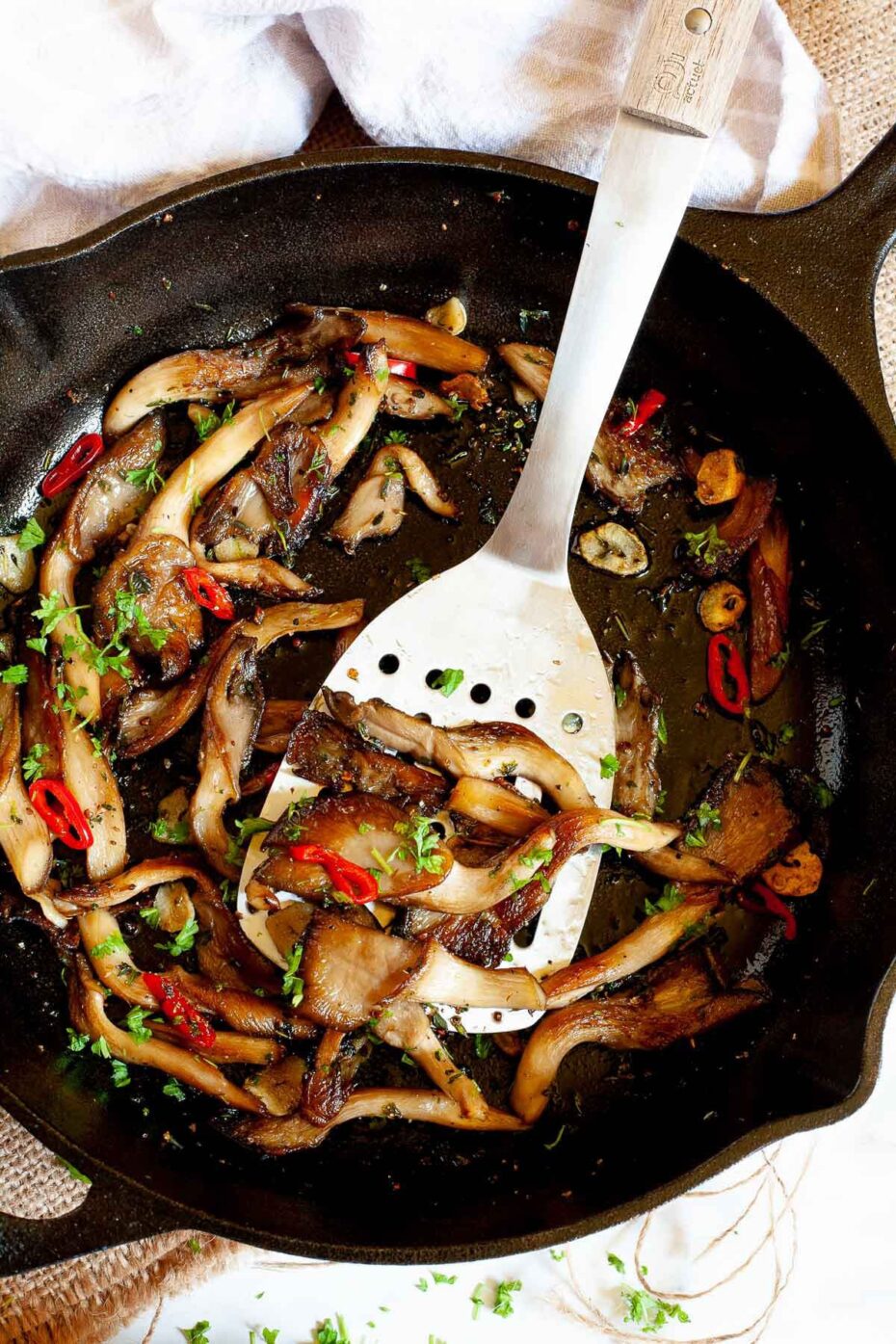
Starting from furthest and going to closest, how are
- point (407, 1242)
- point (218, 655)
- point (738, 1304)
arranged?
point (738, 1304), point (218, 655), point (407, 1242)

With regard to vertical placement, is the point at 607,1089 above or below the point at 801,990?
below

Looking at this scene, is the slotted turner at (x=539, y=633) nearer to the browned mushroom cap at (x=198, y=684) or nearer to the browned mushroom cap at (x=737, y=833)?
the browned mushroom cap at (x=198, y=684)

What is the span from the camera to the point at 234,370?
284 centimetres

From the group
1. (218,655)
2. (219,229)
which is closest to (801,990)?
(218,655)

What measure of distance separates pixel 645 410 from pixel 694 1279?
7.72 feet

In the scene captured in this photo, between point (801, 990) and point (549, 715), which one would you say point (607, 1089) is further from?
point (549, 715)

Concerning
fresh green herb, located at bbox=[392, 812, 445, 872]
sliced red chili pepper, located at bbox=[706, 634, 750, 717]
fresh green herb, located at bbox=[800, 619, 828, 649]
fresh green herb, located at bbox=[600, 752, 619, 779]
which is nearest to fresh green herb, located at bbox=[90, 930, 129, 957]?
fresh green herb, located at bbox=[392, 812, 445, 872]

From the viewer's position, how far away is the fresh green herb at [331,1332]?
293cm

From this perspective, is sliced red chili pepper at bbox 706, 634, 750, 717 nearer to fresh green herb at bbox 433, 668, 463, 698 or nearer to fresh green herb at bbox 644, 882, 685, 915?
fresh green herb at bbox 644, 882, 685, 915

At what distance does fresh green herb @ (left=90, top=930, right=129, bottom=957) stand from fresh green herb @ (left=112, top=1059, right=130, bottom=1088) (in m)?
0.29

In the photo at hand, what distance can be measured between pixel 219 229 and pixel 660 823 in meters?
1.84

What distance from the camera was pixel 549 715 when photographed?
2.67 metres

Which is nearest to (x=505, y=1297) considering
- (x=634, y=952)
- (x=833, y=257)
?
(x=634, y=952)

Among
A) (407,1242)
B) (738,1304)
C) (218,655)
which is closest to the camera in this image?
(407,1242)
